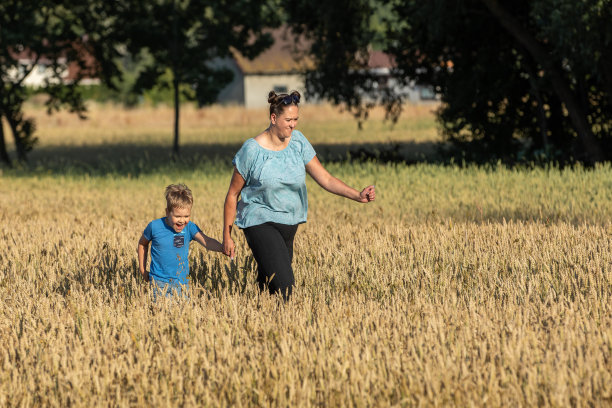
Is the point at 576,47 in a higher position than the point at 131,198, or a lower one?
higher

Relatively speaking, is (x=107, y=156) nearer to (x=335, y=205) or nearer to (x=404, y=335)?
(x=335, y=205)

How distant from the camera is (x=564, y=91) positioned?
63.9ft

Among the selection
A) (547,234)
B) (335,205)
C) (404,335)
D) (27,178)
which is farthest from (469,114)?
(404,335)

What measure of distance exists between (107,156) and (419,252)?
24.4m

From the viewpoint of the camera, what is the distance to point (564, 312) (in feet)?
20.9

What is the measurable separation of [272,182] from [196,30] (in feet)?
83.1

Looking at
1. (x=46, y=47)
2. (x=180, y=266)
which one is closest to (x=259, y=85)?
(x=46, y=47)

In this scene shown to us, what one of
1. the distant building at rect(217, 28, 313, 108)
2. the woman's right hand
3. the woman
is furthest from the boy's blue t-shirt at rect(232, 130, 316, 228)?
the distant building at rect(217, 28, 313, 108)

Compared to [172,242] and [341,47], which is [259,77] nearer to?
[341,47]

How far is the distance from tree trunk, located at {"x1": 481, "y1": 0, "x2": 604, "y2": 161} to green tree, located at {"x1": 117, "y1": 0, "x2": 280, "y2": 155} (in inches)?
482

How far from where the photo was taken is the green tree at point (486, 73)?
19.6m

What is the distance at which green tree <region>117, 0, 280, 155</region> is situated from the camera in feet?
98.8

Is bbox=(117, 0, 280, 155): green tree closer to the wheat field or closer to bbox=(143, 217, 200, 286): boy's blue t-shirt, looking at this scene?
the wheat field

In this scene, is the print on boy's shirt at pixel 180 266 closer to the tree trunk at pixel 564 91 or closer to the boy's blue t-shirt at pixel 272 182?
the boy's blue t-shirt at pixel 272 182
